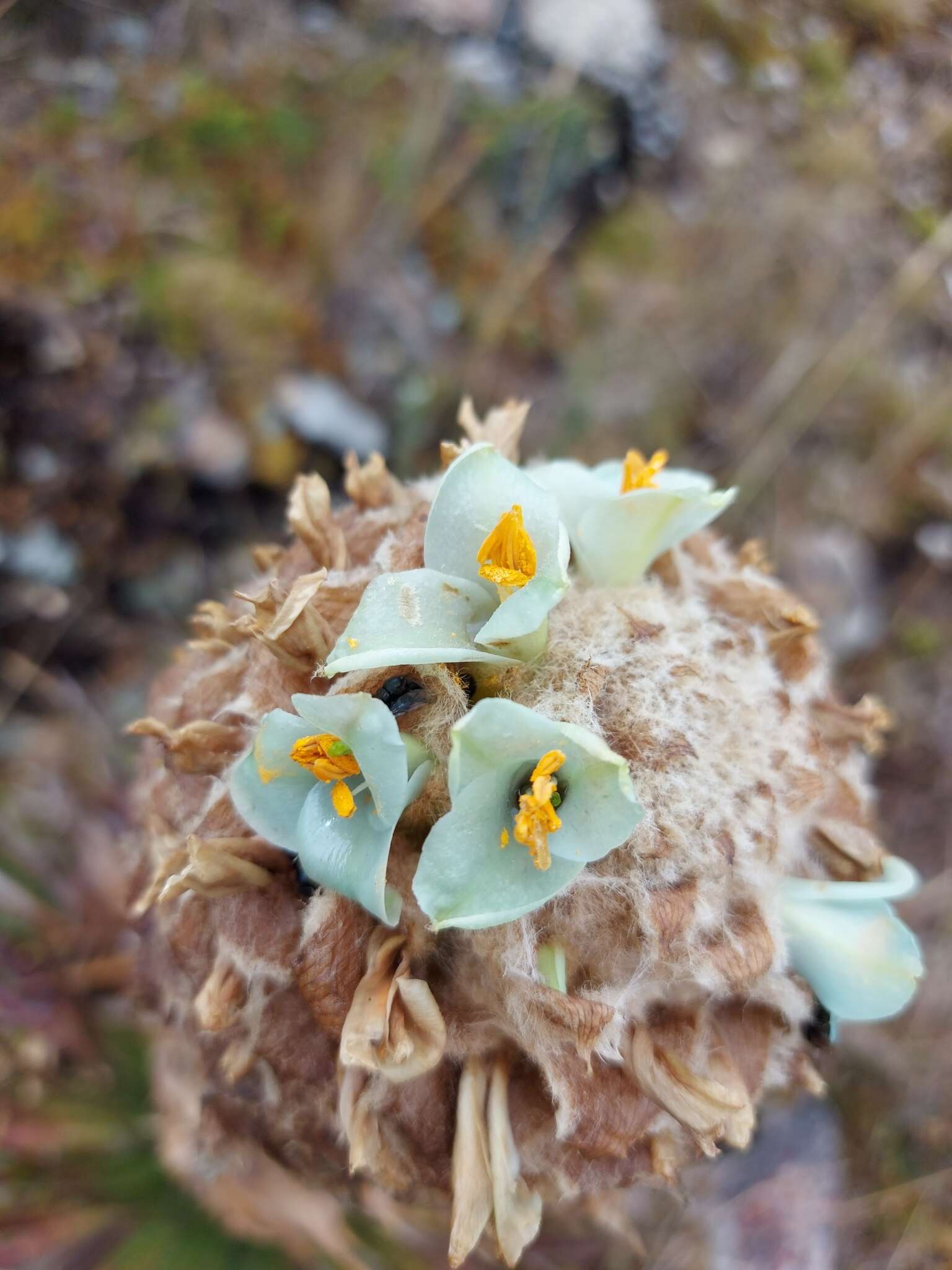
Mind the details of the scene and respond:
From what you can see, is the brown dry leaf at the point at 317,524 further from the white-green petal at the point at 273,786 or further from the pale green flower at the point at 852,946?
the pale green flower at the point at 852,946

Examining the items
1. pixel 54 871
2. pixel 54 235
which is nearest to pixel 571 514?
pixel 54 871

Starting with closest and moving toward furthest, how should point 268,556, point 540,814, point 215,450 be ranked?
point 540,814 → point 268,556 → point 215,450

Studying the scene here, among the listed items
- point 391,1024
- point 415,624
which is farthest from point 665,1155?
point 415,624

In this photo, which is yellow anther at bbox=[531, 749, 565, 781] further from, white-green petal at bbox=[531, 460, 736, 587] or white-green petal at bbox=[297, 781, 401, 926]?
white-green petal at bbox=[531, 460, 736, 587]

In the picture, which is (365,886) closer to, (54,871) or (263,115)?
(54,871)

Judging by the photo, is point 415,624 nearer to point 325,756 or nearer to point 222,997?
point 325,756

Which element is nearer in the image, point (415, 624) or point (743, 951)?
point (415, 624)

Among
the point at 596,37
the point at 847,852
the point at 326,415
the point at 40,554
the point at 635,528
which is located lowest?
the point at 40,554
